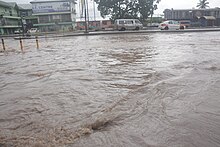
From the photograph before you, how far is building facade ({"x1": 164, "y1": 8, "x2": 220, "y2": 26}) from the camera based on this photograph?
5066 cm

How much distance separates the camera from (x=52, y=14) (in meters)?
53.5

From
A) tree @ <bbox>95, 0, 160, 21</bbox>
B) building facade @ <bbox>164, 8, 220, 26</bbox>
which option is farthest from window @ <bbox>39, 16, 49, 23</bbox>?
building facade @ <bbox>164, 8, 220, 26</bbox>

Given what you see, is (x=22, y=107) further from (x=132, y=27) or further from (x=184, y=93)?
(x=132, y=27)

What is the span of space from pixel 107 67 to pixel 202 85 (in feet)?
11.0

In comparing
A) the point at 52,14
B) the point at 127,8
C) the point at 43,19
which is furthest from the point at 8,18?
the point at 127,8

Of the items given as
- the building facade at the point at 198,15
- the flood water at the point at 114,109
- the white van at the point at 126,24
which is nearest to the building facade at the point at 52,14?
the white van at the point at 126,24

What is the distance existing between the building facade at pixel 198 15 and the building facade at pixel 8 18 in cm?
3964

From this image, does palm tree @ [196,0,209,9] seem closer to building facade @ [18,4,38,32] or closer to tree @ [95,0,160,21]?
A: tree @ [95,0,160,21]

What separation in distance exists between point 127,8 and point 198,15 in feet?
65.0

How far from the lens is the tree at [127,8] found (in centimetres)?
4466

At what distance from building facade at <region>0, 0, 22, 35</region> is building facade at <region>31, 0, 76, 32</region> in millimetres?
5300

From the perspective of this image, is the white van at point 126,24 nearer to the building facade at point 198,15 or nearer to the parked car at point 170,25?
the parked car at point 170,25

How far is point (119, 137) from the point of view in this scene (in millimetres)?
2848

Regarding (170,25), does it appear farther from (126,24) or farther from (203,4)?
(203,4)
